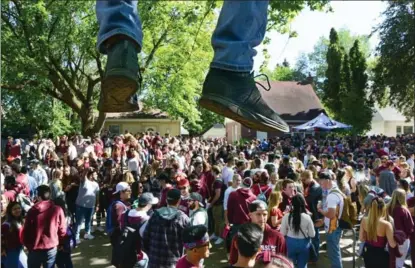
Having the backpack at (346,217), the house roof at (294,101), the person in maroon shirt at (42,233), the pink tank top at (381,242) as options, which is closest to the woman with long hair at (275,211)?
the backpack at (346,217)

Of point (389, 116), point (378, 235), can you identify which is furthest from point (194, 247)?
point (389, 116)

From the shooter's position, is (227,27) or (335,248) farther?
(335,248)

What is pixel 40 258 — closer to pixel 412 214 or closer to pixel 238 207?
pixel 238 207

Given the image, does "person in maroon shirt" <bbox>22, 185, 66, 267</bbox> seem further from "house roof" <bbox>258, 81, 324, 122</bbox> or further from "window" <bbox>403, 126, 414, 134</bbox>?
"window" <bbox>403, 126, 414, 134</bbox>

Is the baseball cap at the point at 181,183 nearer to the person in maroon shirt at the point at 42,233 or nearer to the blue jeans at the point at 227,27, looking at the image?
the person in maroon shirt at the point at 42,233

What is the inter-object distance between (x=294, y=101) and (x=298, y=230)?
136 feet

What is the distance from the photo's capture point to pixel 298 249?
6535 millimetres

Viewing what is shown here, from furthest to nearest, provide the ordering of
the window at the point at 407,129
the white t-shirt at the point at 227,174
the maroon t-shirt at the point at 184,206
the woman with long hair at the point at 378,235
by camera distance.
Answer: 1. the window at the point at 407,129
2. the white t-shirt at the point at 227,174
3. the maroon t-shirt at the point at 184,206
4. the woman with long hair at the point at 378,235

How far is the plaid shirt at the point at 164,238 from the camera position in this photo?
5.52m

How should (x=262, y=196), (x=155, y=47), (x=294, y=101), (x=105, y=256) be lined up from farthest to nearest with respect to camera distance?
(x=294, y=101)
(x=155, y=47)
(x=105, y=256)
(x=262, y=196)

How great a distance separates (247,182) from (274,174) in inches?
32.8

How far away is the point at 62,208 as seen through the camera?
6621 mm

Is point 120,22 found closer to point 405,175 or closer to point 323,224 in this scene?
point 323,224

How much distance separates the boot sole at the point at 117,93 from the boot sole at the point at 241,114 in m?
0.36
